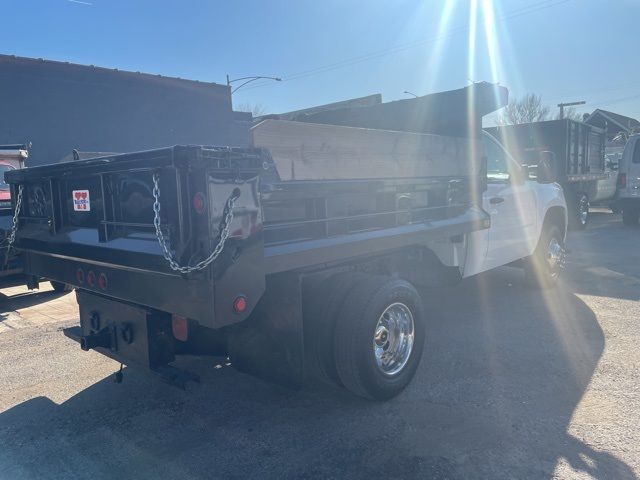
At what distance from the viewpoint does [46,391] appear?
13.6 feet

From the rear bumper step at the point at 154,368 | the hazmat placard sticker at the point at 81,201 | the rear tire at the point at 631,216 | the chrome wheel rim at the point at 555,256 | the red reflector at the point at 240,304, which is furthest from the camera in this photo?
the rear tire at the point at 631,216

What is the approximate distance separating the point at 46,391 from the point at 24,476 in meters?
1.23

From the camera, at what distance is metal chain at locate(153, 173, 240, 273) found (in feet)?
8.55

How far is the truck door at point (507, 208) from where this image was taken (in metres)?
5.72

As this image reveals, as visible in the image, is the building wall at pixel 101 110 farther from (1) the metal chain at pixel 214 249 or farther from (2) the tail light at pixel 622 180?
(2) the tail light at pixel 622 180

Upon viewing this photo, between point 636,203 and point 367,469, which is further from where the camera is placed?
point 636,203

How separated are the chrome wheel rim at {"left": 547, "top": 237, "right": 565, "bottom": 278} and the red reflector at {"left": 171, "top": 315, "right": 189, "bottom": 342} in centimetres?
542

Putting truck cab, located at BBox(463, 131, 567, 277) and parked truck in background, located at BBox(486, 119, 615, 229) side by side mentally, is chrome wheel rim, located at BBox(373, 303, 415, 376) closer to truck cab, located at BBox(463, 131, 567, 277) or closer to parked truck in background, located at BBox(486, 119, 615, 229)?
truck cab, located at BBox(463, 131, 567, 277)

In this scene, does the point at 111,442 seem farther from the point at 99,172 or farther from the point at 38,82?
the point at 38,82

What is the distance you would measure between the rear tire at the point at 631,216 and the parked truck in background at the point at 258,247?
1172 centimetres

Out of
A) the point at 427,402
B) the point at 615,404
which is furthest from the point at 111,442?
the point at 615,404

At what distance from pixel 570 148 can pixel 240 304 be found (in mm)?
13467

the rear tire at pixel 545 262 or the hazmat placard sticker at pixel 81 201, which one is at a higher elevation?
the hazmat placard sticker at pixel 81 201

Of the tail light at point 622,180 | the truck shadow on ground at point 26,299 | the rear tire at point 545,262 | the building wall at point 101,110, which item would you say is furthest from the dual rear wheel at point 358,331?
the tail light at point 622,180
